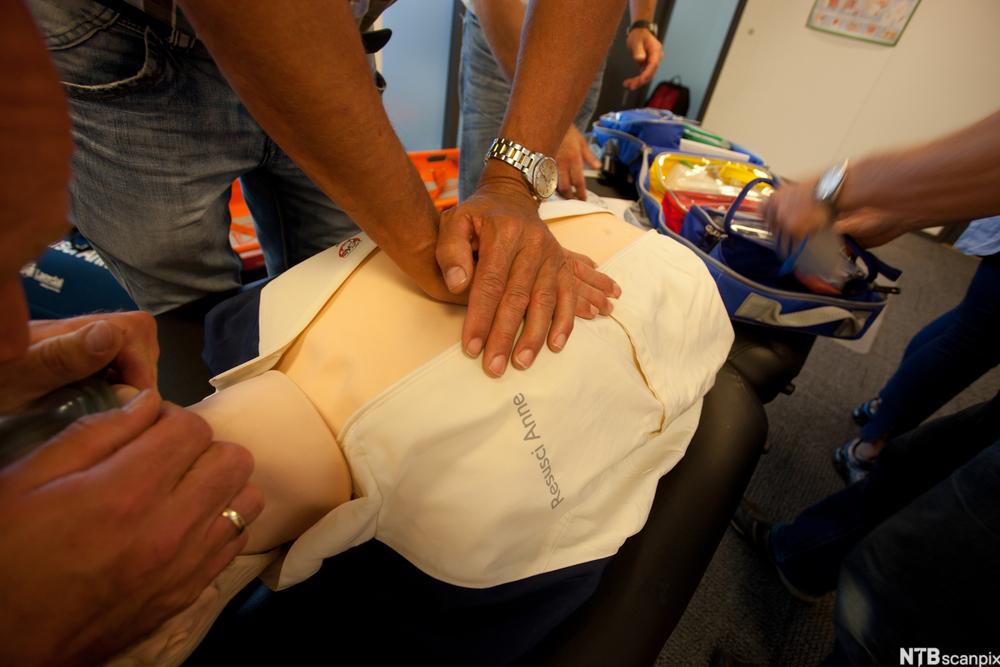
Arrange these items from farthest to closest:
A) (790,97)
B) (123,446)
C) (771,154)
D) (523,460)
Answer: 1. (771,154)
2. (790,97)
3. (523,460)
4. (123,446)

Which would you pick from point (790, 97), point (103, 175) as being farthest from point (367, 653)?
point (790, 97)

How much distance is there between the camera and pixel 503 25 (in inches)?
39.1

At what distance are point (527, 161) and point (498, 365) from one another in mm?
382

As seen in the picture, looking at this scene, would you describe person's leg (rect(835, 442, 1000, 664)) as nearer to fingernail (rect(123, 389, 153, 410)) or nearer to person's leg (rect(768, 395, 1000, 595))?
person's leg (rect(768, 395, 1000, 595))

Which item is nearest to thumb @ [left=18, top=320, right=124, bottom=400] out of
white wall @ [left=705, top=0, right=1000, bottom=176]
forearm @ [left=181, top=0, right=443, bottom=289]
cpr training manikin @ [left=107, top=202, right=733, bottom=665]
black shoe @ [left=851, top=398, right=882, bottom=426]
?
cpr training manikin @ [left=107, top=202, right=733, bottom=665]

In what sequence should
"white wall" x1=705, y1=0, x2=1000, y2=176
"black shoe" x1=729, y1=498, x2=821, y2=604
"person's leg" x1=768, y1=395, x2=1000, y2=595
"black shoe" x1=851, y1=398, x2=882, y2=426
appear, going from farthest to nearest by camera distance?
"white wall" x1=705, y1=0, x2=1000, y2=176, "black shoe" x1=851, y1=398, x2=882, y2=426, "black shoe" x1=729, y1=498, x2=821, y2=604, "person's leg" x1=768, y1=395, x2=1000, y2=595

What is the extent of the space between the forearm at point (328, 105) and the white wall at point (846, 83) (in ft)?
11.5

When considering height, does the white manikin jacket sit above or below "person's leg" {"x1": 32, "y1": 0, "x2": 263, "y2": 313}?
below

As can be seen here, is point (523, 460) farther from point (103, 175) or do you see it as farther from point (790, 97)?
point (790, 97)

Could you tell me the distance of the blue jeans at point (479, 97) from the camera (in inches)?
49.1

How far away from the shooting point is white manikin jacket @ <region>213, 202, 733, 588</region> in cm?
46

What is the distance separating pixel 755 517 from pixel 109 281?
6.47ft

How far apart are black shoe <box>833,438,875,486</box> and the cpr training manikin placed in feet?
4.00

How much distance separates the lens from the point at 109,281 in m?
1.22
